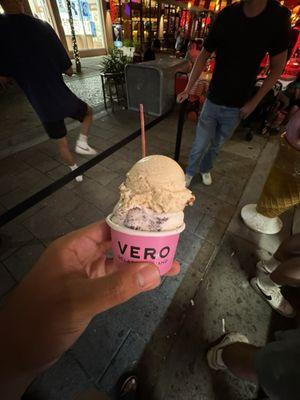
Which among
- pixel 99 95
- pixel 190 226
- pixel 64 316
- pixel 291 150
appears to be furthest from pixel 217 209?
pixel 99 95

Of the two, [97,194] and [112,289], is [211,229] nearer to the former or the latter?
[97,194]

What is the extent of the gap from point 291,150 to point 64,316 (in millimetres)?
2425

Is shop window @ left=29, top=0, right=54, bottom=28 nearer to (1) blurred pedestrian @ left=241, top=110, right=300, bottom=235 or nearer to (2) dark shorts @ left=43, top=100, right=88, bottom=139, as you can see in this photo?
(2) dark shorts @ left=43, top=100, right=88, bottom=139

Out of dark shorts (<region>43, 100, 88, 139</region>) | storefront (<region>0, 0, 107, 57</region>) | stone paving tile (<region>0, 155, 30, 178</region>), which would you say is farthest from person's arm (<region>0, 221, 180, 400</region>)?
storefront (<region>0, 0, 107, 57</region>)

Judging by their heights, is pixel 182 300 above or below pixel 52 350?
below

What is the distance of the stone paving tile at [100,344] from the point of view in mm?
1662

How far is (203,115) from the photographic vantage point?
2971 mm

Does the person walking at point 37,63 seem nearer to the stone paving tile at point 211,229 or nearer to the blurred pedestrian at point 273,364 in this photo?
the stone paving tile at point 211,229

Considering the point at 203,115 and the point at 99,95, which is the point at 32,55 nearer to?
the point at 203,115

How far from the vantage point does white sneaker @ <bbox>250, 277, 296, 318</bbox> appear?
6.44ft

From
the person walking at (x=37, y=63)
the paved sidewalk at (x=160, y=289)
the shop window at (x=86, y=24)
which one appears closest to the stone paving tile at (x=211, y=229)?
the paved sidewalk at (x=160, y=289)

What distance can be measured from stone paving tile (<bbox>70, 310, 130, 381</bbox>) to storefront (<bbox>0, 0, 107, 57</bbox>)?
51.3ft

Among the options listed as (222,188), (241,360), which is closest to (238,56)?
(222,188)

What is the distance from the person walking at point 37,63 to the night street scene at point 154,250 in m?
0.01
